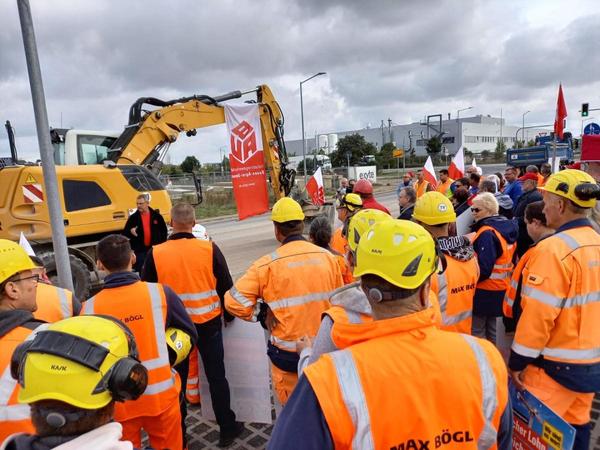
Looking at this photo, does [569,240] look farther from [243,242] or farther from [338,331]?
[243,242]

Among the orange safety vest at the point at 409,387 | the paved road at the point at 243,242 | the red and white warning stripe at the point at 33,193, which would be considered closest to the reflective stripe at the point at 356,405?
the orange safety vest at the point at 409,387

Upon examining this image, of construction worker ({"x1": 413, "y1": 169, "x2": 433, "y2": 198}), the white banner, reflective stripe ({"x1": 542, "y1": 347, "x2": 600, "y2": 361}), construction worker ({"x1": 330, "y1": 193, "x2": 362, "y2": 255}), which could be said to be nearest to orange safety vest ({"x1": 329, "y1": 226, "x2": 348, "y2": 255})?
construction worker ({"x1": 330, "y1": 193, "x2": 362, "y2": 255})

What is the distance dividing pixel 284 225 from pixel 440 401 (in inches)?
77.5

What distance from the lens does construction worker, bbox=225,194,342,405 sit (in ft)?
9.31

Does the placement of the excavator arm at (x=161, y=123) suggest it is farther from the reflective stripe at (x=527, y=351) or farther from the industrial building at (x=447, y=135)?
the industrial building at (x=447, y=135)

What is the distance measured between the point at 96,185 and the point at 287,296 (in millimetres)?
5883

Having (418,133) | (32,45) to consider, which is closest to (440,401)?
(32,45)

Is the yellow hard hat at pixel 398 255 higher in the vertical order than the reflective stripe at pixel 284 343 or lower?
higher

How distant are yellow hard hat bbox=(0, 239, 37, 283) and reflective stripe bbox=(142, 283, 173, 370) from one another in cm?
66

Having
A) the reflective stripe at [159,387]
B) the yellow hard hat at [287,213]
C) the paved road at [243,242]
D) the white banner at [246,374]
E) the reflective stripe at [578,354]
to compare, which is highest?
the yellow hard hat at [287,213]

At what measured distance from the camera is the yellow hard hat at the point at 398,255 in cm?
139

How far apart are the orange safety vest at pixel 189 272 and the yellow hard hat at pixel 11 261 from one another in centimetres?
124

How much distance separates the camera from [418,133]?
10181 cm

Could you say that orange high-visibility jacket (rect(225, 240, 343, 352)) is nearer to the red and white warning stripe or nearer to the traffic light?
the red and white warning stripe
